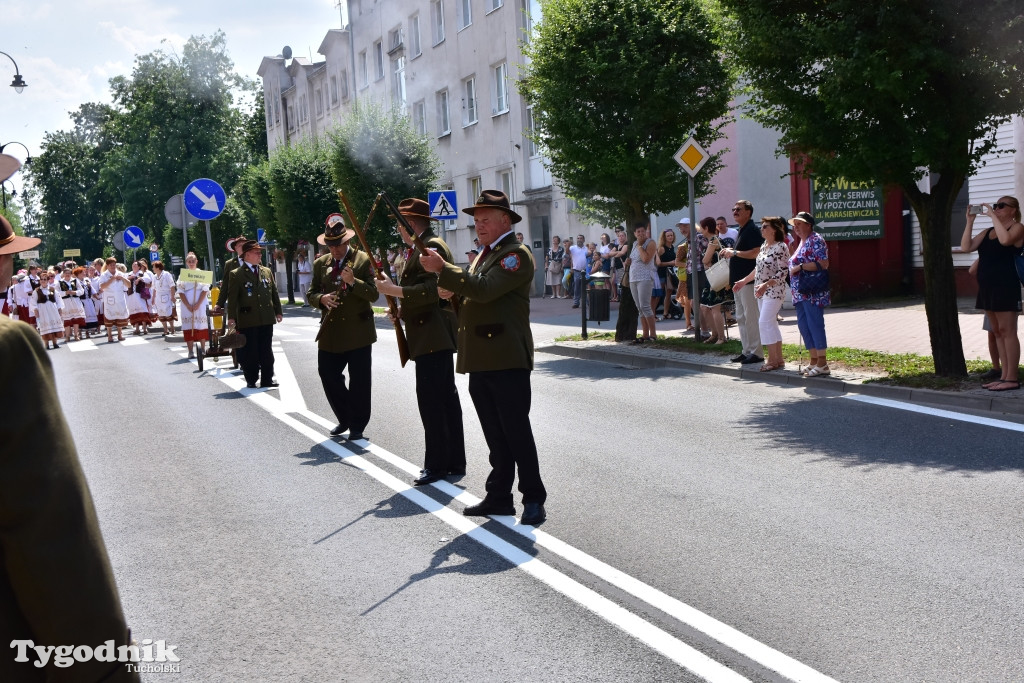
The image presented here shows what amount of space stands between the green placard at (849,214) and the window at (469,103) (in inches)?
744

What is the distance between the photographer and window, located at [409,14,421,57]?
44.0 m

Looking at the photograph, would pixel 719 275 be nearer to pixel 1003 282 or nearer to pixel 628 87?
pixel 628 87

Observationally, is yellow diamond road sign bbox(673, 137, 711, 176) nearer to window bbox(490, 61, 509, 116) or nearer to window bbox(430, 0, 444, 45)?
window bbox(490, 61, 509, 116)

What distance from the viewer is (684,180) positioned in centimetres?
1825

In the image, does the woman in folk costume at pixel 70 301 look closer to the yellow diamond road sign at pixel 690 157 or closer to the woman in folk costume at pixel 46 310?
the woman in folk costume at pixel 46 310

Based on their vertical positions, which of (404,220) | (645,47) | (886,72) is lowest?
(404,220)

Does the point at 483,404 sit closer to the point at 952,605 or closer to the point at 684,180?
the point at 952,605

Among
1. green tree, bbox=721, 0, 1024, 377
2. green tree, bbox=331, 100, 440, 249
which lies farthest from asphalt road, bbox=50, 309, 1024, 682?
green tree, bbox=331, 100, 440, 249

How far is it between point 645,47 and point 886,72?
7791mm

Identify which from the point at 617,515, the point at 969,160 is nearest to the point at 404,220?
the point at 617,515

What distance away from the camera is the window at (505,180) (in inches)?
1451

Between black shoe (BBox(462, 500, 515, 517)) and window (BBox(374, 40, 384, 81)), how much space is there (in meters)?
43.7

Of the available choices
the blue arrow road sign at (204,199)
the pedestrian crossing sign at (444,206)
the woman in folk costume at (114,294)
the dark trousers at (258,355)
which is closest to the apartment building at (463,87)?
the pedestrian crossing sign at (444,206)

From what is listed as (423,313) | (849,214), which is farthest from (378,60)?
(423,313)
